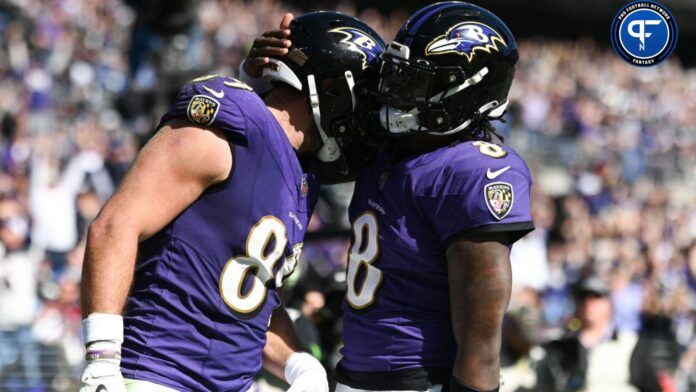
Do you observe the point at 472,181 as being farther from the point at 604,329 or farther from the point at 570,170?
the point at 570,170

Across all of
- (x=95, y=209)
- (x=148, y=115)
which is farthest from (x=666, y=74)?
(x=148, y=115)

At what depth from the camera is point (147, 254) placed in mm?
3180

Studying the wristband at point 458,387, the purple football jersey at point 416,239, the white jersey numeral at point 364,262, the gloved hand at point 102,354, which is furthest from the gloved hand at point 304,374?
the gloved hand at point 102,354

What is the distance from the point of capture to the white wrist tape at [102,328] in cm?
283

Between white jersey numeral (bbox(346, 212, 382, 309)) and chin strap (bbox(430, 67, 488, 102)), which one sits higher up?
chin strap (bbox(430, 67, 488, 102))

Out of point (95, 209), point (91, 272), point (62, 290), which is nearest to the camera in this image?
point (91, 272)

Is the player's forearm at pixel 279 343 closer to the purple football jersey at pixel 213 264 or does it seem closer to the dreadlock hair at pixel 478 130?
the purple football jersey at pixel 213 264

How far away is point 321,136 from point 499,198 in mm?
703

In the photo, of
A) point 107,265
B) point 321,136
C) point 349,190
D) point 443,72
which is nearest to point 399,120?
point 443,72

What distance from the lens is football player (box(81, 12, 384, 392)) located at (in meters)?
2.89

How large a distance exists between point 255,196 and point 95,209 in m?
8.09

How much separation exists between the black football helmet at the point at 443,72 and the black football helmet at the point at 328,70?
5.0 inches

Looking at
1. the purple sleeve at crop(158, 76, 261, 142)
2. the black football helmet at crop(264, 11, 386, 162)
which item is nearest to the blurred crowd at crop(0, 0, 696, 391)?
the black football helmet at crop(264, 11, 386, 162)

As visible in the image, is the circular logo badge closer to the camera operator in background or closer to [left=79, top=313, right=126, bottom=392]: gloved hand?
the camera operator in background
